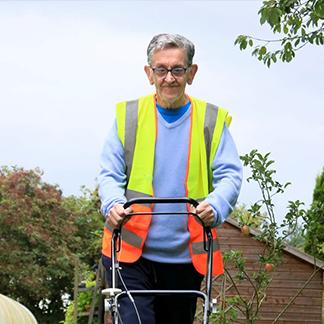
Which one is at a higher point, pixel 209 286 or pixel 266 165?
pixel 266 165

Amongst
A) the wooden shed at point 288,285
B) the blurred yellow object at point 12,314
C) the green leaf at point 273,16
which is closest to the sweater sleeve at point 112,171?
the blurred yellow object at point 12,314

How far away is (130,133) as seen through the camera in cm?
553

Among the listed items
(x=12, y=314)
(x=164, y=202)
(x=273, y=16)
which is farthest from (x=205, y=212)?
(x=273, y=16)

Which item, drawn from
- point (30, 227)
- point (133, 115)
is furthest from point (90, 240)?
point (133, 115)

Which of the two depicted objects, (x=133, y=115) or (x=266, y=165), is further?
(x=266, y=165)

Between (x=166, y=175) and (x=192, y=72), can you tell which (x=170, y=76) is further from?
(x=166, y=175)

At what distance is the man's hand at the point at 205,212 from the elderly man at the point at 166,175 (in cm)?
4

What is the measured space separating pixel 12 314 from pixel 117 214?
98.4 inches

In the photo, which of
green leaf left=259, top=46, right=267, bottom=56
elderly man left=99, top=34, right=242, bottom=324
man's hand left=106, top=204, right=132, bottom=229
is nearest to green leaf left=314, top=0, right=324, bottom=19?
green leaf left=259, top=46, right=267, bottom=56

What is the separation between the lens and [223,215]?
17.5 feet

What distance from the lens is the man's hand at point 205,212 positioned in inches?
206

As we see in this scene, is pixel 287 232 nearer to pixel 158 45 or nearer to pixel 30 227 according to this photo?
pixel 158 45

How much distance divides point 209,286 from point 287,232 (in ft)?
19.2

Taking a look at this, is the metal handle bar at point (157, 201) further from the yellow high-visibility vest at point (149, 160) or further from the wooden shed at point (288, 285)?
the wooden shed at point (288, 285)
